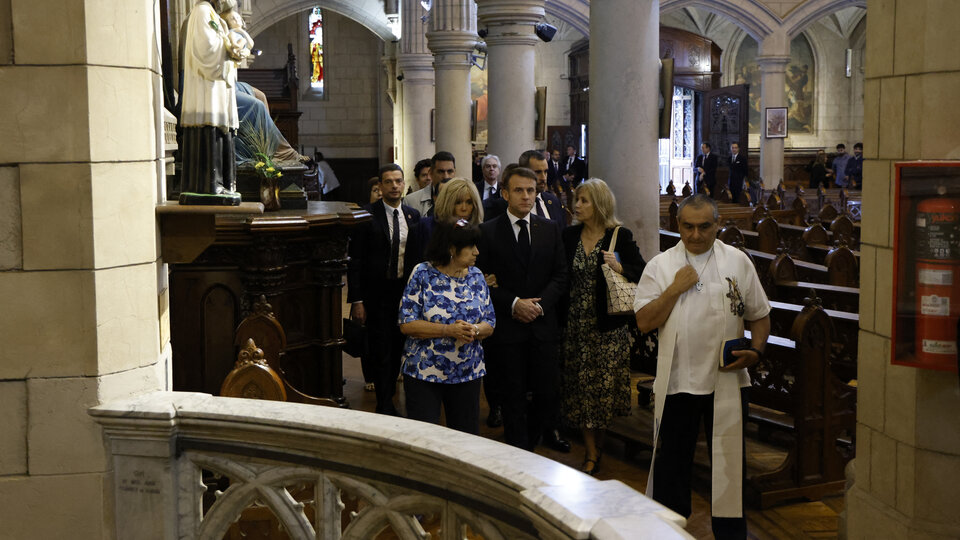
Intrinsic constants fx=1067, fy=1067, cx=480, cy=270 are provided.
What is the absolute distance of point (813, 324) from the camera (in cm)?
496

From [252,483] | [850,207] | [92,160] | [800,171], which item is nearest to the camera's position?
[252,483]

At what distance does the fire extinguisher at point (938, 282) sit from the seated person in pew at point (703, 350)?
2.45ft

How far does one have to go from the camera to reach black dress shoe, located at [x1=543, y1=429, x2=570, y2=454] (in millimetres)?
5742

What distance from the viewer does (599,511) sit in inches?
73.0

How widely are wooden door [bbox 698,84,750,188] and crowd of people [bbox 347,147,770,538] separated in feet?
49.6

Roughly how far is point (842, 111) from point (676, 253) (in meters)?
25.2

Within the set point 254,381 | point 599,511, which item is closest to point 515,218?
point 254,381

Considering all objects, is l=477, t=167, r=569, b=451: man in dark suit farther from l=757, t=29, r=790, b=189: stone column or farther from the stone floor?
l=757, t=29, r=790, b=189: stone column

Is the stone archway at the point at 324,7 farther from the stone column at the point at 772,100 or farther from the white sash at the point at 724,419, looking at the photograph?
the white sash at the point at 724,419

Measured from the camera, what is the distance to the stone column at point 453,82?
12.6 m

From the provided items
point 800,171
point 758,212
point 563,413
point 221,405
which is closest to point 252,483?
point 221,405

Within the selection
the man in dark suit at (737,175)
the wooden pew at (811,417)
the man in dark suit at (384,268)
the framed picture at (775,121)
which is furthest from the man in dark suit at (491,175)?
the framed picture at (775,121)

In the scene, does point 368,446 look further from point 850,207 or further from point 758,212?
point 850,207

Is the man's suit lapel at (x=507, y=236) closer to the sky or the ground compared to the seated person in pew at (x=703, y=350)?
closer to the sky
